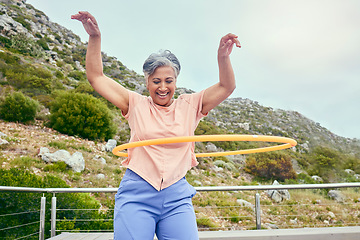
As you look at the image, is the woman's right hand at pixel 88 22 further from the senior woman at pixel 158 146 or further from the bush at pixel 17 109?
the bush at pixel 17 109

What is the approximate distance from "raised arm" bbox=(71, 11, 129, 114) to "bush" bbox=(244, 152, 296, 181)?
16753 millimetres

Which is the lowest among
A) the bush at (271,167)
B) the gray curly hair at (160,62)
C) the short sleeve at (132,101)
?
the bush at (271,167)

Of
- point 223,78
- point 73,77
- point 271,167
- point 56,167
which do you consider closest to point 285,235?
point 223,78

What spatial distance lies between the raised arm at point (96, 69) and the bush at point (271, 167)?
660 inches

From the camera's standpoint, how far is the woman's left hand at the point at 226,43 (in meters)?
1.19

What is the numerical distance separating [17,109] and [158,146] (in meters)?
13.7

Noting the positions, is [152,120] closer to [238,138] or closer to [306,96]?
[238,138]

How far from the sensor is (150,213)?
1.06 meters

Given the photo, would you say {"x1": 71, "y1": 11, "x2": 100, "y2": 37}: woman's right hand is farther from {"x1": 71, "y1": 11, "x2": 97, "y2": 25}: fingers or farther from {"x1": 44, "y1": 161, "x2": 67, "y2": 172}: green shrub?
{"x1": 44, "y1": 161, "x2": 67, "y2": 172}: green shrub

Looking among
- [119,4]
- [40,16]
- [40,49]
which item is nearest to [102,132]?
Answer: [119,4]

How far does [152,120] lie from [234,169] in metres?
16.5

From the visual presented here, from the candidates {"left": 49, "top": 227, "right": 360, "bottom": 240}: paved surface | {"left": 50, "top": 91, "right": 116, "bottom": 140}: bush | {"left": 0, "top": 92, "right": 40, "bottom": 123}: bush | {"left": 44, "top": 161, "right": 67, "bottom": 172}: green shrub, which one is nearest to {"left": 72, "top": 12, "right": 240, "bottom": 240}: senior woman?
{"left": 49, "top": 227, "right": 360, "bottom": 240}: paved surface

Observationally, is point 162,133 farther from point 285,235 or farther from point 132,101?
point 285,235

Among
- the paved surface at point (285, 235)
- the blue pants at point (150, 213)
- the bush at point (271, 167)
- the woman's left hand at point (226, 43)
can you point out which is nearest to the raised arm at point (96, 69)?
the blue pants at point (150, 213)
